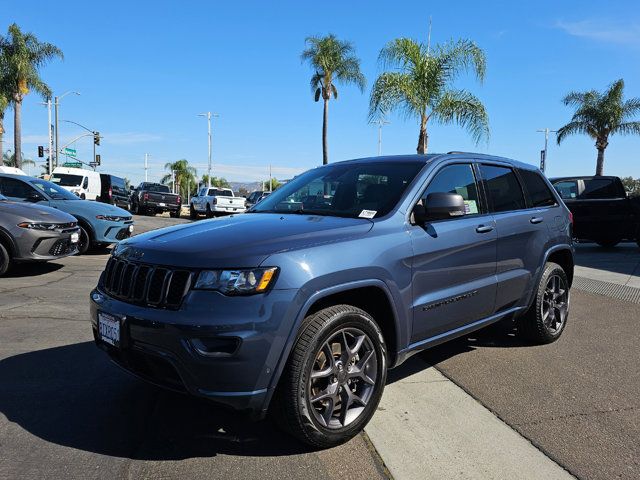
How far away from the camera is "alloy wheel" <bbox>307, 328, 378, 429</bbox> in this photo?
3033 millimetres

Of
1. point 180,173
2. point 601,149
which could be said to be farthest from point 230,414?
point 180,173

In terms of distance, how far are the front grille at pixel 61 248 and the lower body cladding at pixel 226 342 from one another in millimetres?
6151

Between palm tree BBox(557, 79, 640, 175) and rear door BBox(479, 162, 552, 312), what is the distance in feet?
97.7

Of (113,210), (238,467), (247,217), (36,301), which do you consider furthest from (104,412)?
(113,210)

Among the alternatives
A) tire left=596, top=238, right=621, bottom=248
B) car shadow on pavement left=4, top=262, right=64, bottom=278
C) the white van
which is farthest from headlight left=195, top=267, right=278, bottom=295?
the white van

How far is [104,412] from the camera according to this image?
3512 millimetres

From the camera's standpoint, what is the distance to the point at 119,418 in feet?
11.3

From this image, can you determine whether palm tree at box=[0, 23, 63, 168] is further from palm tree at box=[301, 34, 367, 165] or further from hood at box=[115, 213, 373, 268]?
hood at box=[115, 213, 373, 268]

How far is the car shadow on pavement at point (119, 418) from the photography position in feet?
10.1

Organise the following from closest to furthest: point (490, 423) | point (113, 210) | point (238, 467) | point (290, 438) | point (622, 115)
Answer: point (238, 467), point (290, 438), point (490, 423), point (113, 210), point (622, 115)

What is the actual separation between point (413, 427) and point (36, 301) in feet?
17.1

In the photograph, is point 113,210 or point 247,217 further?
point 113,210

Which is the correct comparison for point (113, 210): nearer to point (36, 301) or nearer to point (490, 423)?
point (36, 301)

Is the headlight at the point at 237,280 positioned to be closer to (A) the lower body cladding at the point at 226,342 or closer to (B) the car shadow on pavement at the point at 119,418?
(A) the lower body cladding at the point at 226,342
